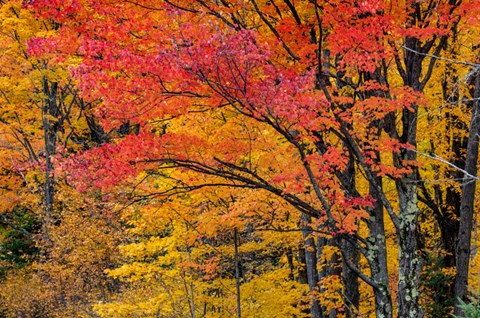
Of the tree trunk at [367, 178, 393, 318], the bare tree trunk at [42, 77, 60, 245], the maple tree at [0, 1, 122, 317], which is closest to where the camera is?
the tree trunk at [367, 178, 393, 318]

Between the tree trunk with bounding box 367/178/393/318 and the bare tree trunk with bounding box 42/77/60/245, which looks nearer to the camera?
the tree trunk with bounding box 367/178/393/318

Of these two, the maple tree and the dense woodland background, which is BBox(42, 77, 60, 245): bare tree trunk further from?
the dense woodland background

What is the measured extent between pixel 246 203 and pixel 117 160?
3247 millimetres

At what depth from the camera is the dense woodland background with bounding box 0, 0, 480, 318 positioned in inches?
274

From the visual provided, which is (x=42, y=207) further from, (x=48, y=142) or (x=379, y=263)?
(x=379, y=263)

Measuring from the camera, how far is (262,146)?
29.9 feet

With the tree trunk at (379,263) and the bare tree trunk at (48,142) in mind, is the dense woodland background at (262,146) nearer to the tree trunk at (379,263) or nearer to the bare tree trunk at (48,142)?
the tree trunk at (379,263)

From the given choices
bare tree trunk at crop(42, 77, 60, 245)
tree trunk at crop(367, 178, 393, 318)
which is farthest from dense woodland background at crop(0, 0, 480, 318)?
bare tree trunk at crop(42, 77, 60, 245)

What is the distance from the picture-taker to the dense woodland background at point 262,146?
696 cm

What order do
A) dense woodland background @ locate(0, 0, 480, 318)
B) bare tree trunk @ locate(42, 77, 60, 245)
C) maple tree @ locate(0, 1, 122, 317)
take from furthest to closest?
bare tree trunk @ locate(42, 77, 60, 245) → maple tree @ locate(0, 1, 122, 317) → dense woodland background @ locate(0, 0, 480, 318)

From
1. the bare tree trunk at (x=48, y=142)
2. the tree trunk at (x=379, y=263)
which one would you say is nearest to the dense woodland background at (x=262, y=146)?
the tree trunk at (x=379, y=263)

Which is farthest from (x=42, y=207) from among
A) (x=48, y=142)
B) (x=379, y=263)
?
(x=379, y=263)

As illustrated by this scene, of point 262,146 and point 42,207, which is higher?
point 262,146

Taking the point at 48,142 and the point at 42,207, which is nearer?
the point at 42,207
